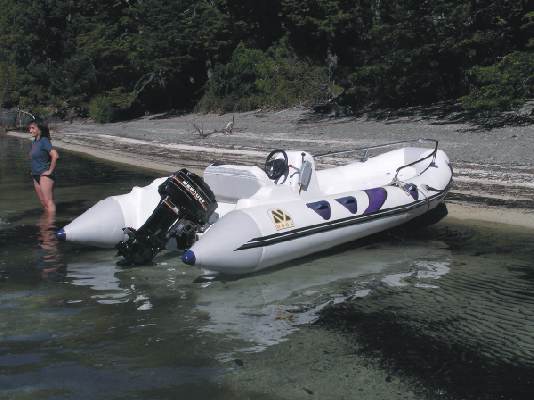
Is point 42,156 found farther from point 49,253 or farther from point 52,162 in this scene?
point 49,253

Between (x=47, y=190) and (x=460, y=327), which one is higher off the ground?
(x=47, y=190)

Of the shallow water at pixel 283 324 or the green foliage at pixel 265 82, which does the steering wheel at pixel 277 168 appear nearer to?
the shallow water at pixel 283 324

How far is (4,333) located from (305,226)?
9.85 feet

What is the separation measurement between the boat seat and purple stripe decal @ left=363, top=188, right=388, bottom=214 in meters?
1.17

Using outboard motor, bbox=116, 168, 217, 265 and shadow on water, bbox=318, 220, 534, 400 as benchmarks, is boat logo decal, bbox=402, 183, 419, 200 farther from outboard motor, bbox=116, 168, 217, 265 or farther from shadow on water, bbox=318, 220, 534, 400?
outboard motor, bbox=116, 168, 217, 265

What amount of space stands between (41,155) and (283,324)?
17.7 feet

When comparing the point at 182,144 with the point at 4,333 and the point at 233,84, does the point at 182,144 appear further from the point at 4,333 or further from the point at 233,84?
the point at 4,333

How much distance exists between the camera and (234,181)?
25.1 feet

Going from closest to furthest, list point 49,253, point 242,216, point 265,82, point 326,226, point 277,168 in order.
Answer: point 242,216
point 326,226
point 277,168
point 49,253
point 265,82

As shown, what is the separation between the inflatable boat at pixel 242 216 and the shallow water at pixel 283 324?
299mm

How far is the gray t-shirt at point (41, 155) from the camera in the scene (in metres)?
9.59

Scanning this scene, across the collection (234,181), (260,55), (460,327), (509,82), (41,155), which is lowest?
(460,327)

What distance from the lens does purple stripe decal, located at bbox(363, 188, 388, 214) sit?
784cm

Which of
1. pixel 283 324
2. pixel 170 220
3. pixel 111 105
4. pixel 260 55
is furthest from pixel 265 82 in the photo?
pixel 283 324
